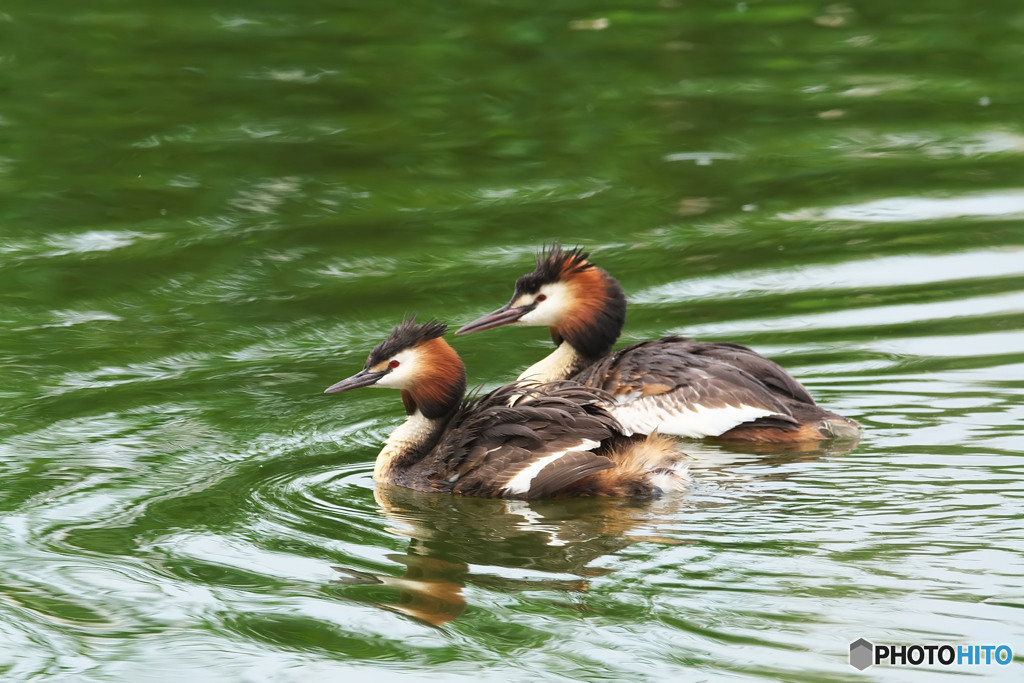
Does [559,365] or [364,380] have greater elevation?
[364,380]

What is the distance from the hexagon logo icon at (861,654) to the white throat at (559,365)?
12.7ft

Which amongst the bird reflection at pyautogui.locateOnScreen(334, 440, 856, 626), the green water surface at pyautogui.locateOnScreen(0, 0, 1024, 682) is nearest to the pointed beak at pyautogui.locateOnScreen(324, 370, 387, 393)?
the green water surface at pyautogui.locateOnScreen(0, 0, 1024, 682)

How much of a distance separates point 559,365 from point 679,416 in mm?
1052

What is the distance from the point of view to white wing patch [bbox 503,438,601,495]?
741 cm

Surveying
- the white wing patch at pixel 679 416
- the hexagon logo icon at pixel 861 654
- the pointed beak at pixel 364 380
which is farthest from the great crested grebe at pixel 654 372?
the hexagon logo icon at pixel 861 654

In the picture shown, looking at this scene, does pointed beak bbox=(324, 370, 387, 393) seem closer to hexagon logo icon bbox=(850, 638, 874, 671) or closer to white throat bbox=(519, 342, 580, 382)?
white throat bbox=(519, 342, 580, 382)

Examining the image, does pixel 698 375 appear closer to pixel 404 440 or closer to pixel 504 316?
pixel 504 316

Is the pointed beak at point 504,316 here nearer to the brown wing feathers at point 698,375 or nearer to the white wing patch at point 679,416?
the brown wing feathers at point 698,375

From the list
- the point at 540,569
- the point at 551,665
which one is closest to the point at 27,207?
the point at 540,569

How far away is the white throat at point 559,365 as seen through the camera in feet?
30.5

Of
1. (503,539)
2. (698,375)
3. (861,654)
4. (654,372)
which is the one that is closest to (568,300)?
(654,372)

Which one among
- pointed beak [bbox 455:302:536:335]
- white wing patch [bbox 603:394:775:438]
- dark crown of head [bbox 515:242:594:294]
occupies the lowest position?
white wing patch [bbox 603:394:775:438]

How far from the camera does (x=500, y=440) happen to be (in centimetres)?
762

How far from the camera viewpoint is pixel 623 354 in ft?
29.2
